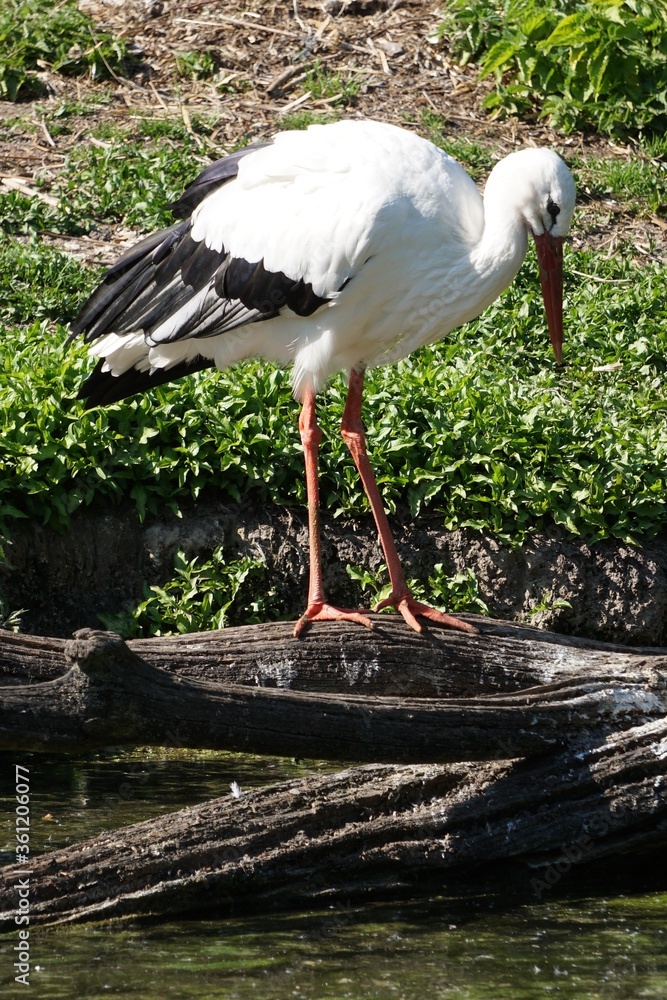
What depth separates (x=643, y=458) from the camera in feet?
19.2

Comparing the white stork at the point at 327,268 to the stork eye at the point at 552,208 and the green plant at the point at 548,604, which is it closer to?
the stork eye at the point at 552,208

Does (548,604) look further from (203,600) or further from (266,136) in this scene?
(266,136)

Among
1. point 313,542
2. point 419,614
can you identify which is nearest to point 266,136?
point 313,542

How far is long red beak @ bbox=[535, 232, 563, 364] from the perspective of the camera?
191 inches

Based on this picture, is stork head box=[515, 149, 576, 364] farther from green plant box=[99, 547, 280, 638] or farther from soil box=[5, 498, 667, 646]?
green plant box=[99, 547, 280, 638]

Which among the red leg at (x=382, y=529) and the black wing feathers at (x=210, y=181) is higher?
the black wing feathers at (x=210, y=181)

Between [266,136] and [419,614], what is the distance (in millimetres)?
5210

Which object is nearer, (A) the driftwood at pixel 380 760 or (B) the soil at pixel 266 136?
(A) the driftwood at pixel 380 760

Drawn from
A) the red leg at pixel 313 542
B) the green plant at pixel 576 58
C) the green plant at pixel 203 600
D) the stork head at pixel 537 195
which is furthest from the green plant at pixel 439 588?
the green plant at pixel 576 58

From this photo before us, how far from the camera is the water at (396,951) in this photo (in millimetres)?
3400

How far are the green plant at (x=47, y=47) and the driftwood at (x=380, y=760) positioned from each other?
629cm

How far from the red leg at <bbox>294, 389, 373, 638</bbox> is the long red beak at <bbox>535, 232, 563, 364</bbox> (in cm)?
97

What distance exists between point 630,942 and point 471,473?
8.03 feet

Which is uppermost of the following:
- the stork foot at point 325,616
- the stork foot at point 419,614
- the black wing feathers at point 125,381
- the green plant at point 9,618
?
the black wing feathers at point 125,381
